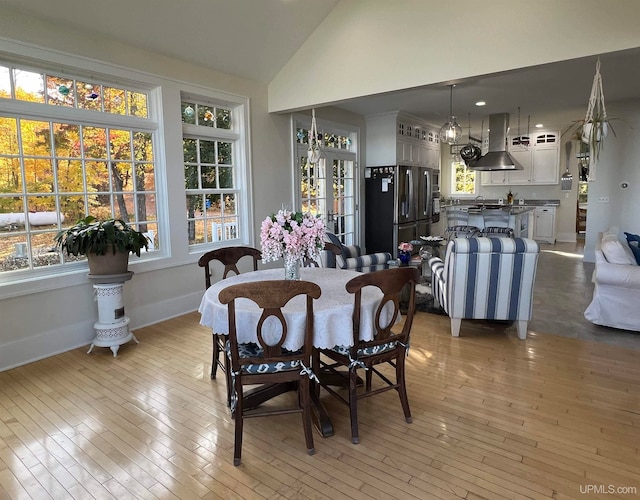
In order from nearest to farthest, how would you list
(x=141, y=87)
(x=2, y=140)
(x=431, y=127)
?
(x=2, y=140) → (x=141, y=87) → (x=431, y=127)

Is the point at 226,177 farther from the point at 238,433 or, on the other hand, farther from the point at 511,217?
the point at 511,217

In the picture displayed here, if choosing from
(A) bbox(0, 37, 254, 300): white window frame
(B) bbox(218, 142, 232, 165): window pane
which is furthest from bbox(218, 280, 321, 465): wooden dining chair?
(B) bbox(218, 142, 232, 165): window pane

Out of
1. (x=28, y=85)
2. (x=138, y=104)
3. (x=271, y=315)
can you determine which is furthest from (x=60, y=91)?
(x=271, y=315)

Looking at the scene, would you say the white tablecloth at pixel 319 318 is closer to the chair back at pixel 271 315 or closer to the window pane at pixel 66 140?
the chair back at pixel 271 315

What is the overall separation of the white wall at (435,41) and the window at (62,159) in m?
2.03

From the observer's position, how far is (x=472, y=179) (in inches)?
440

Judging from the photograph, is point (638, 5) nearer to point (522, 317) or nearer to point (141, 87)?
point (522, 317)

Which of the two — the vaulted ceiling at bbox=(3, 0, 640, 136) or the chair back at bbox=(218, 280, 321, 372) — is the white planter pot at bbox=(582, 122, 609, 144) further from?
the chair back at bbox=(218, 280, 321, 372)

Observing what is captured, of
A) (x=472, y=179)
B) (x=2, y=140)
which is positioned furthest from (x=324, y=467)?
(x=472, y=179)

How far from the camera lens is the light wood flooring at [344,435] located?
1987 mm

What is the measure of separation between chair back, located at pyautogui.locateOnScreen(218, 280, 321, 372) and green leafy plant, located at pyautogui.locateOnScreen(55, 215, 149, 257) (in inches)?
77.2

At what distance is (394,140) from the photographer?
7.41 metres

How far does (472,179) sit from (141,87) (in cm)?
920

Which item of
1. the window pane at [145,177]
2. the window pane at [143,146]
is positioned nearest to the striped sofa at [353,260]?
the window pane at [145,177]
